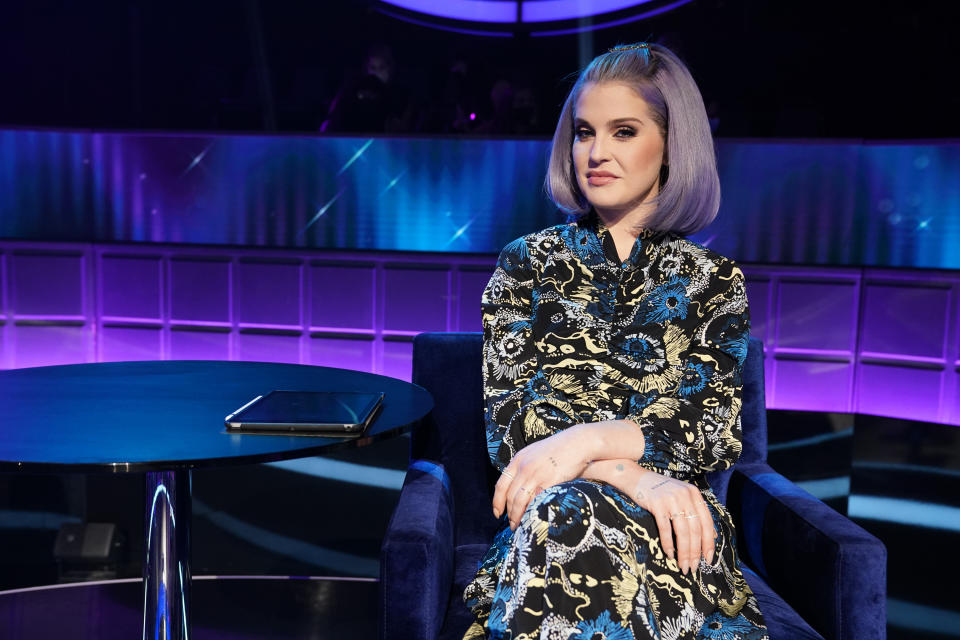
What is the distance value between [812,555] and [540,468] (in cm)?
49

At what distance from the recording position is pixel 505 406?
144 centimetres

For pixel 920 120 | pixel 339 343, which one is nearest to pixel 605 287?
pixel 339 343

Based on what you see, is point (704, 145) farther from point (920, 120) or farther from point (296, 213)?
point (920, 120)

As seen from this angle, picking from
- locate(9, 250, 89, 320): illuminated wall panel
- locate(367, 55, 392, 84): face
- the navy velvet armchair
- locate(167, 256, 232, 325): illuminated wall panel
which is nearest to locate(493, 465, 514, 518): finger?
the navy velvet armchair

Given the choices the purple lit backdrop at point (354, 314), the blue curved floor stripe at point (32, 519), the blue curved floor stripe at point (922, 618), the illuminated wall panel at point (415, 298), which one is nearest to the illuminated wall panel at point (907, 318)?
the purple lit backdrop at point (354, 314)

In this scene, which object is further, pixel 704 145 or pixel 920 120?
pixel 920 120

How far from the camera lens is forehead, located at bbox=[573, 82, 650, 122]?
1.51 metres

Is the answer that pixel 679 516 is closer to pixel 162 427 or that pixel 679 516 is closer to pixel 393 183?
pixel 162 427

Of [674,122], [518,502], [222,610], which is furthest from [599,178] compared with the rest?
[222,610]

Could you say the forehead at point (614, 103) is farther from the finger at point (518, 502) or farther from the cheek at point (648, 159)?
the finger at point (518, 502)

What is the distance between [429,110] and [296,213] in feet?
3.31

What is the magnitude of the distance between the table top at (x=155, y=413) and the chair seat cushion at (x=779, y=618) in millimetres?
678

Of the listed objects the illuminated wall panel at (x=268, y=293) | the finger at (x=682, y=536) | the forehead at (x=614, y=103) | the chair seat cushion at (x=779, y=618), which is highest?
the forehead at (x=614, y=103)

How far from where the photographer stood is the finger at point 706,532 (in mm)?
1188
